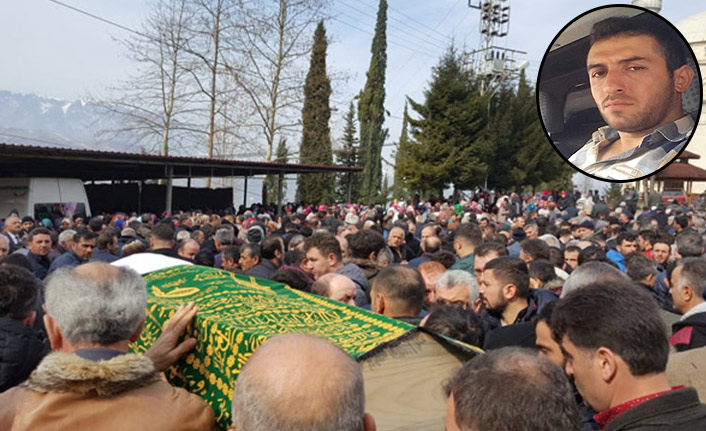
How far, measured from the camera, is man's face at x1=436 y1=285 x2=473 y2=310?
4.23 m

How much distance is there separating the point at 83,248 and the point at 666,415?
6311 millimetres

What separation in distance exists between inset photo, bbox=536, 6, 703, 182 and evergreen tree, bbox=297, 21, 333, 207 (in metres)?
33.2

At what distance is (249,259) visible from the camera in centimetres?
655

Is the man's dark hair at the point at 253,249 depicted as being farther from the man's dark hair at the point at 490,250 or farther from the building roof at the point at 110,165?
the building roof at the point at 110,165

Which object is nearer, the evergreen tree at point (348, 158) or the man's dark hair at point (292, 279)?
the man's dark hair at point (292, 279)

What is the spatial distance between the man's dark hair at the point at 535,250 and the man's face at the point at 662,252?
2257mm

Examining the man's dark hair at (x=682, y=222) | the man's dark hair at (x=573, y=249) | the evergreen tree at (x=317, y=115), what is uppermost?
the evergreen tree at (x=317, y=115)

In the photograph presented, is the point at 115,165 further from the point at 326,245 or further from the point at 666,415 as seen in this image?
the point at 666,415

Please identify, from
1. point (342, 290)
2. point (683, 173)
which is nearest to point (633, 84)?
point (342, 290)

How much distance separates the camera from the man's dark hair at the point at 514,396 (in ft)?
5.34

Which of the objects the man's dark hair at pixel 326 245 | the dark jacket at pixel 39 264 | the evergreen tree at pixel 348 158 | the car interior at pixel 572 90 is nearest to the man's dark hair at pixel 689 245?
the man's dark hair at pixel 326 245

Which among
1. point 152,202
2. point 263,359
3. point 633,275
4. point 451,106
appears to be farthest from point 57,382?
point 451,106

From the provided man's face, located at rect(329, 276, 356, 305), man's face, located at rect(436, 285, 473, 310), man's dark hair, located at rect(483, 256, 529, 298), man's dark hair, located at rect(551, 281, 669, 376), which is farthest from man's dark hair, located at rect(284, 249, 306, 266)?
man's dark hair, located at rect(551, 281, 669, 376)

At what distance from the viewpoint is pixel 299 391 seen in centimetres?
141
